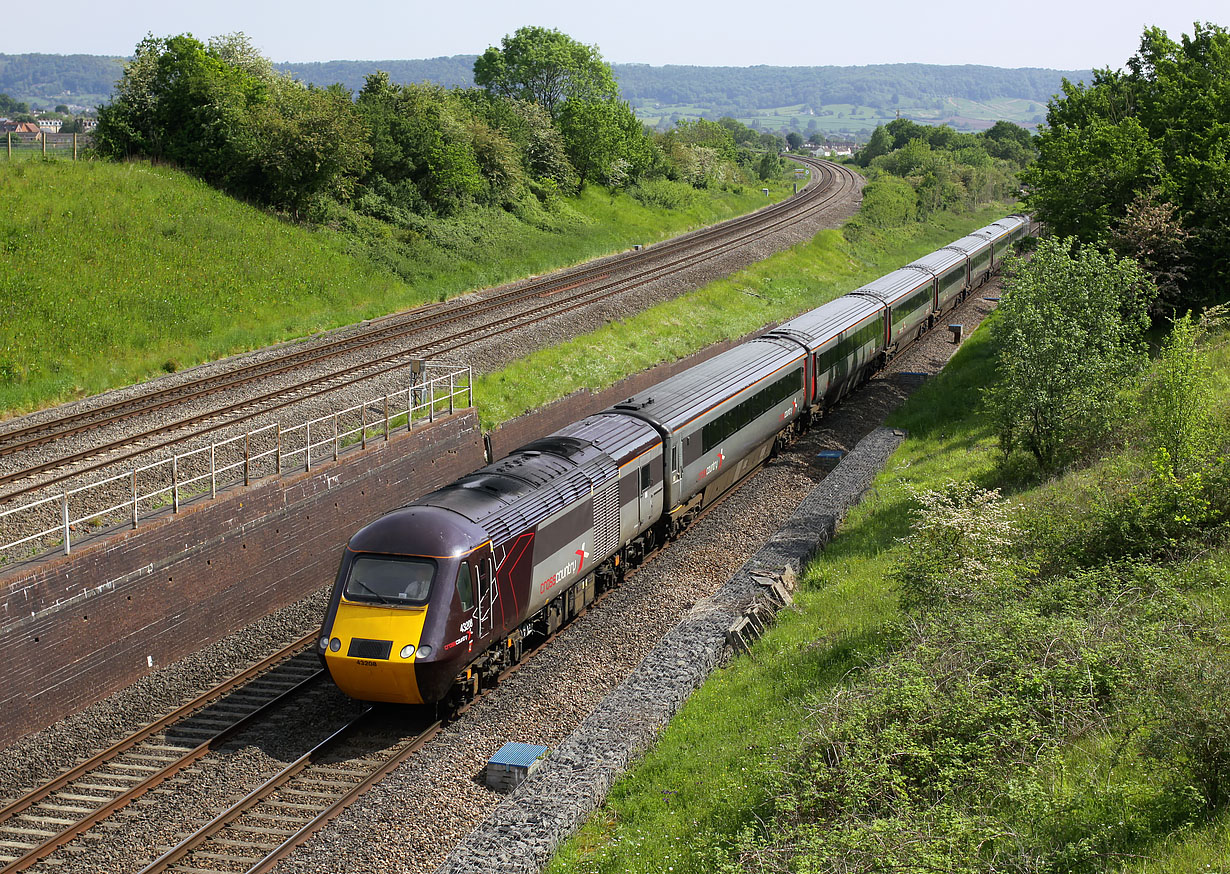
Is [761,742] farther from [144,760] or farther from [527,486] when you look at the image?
[144,760]

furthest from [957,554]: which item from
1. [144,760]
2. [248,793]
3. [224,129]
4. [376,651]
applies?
[224,129]

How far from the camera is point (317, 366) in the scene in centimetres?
2803

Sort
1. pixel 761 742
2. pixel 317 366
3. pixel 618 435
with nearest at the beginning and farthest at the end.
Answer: pixel 761 742, pixel 618 435, pixel 317 366

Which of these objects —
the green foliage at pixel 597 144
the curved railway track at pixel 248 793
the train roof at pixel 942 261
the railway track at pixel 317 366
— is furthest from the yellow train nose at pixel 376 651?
the green foliage at pixel 597 144

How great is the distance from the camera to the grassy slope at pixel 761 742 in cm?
991

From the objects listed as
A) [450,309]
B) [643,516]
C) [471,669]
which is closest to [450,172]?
[450,309]

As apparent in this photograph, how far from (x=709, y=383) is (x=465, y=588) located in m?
11.1

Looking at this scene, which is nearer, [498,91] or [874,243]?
[874,243]

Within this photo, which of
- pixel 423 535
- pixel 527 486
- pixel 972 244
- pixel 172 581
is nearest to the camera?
pixel 423 535

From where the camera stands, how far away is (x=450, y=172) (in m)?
49.3

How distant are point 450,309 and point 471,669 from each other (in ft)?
79.1

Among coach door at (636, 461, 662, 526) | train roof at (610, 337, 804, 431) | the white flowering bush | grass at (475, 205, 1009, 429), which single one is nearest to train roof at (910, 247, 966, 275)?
grass at (475, 205, 1009, 429)

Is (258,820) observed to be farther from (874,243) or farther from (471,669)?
(874,243)

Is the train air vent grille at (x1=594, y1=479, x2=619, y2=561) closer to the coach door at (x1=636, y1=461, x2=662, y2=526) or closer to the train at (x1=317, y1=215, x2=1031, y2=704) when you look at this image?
the train at (x1=317, y1=215, x2=1031, y2=704)
